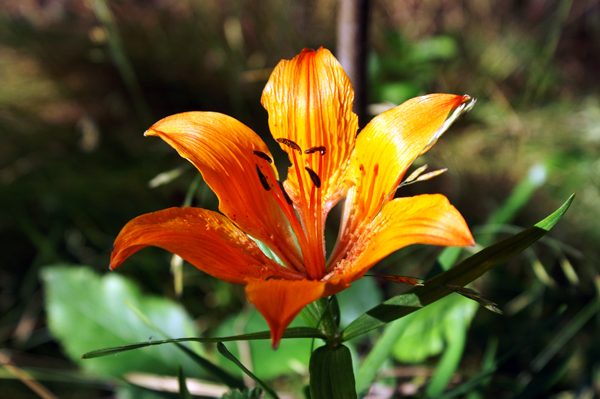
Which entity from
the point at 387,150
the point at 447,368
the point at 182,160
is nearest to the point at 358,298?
the point at 447,368

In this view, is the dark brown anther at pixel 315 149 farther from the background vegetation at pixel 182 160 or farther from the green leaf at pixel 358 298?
the background vegetation at pixel 182 160

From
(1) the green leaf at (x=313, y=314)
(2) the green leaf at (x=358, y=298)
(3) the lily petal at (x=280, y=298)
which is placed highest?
(3) the lily petal at (x=280, y=298)

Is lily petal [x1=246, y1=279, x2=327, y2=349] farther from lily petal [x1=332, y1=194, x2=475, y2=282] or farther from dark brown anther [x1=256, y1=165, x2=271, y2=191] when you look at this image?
dark brown anther [x1=256, y1=165, x2=271, y2=191]

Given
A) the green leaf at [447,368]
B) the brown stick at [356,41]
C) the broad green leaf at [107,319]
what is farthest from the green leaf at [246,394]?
the brown stick at [356,41]

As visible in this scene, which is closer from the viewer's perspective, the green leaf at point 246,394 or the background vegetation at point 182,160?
the green leaf at point 246,394

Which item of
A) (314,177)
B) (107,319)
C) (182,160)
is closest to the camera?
(314,177)

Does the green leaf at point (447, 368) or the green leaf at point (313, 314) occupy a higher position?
the green leaf at point (313, 314)

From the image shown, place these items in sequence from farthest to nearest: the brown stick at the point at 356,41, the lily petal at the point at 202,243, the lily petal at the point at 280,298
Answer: the brown stick at the point at 356,41
the lily petal at the point at 202,243
the lily petal at the point at 280,298

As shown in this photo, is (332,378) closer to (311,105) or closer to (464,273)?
(464,273)

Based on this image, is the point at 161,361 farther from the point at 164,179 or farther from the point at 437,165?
the point at 437,165
